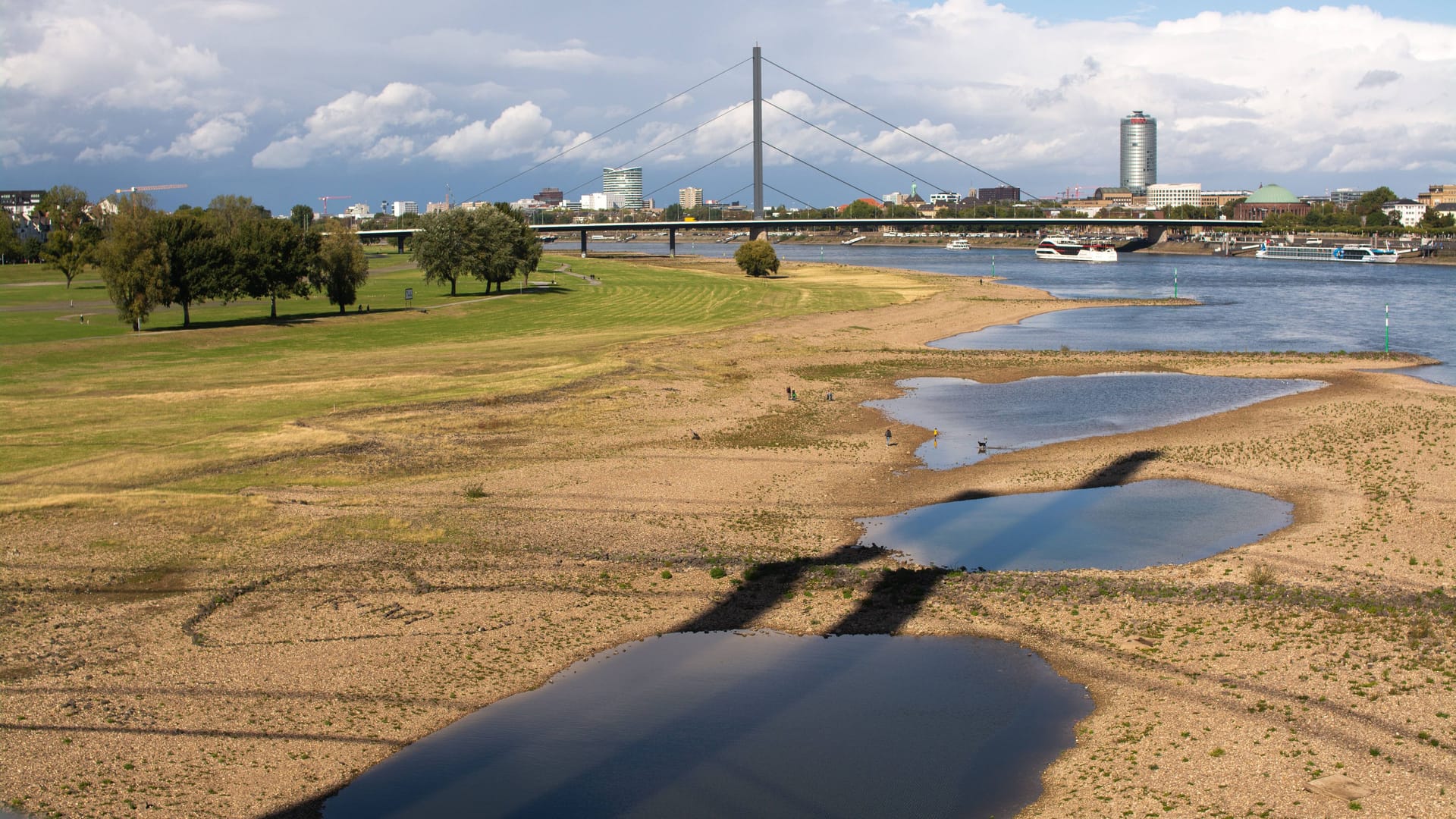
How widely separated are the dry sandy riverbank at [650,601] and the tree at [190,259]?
3322 cm

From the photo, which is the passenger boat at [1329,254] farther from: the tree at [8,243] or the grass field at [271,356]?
the tree at [8,243]

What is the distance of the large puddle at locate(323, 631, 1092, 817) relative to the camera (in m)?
14.7

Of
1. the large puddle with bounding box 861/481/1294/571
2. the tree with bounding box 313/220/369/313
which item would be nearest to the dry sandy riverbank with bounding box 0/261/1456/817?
the large puddle with bounding box 861/481/1294/571

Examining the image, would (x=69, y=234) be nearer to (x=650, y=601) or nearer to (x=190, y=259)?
(x=190, y=259)

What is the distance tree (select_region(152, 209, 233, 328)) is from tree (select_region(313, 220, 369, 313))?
24.5ft

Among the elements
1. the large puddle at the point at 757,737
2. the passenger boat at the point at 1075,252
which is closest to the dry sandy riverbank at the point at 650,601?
the large puddle at the point at 757,737

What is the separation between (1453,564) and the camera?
70.5ft

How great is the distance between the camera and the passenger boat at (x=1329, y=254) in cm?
15688

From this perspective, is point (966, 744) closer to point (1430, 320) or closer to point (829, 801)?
point (829, 801)

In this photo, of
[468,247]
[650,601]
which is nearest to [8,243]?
[468,247]

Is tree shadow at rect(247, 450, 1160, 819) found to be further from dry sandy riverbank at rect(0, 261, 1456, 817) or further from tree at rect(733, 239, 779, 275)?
tree at rect(733, 239, 779, 275)

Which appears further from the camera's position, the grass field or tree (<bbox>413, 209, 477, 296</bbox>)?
tree (<bbox>413, 209, 477, 296</bbox>)

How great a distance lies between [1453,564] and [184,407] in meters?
36.8

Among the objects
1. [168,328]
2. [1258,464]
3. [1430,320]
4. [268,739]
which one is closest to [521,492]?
[268,739]
